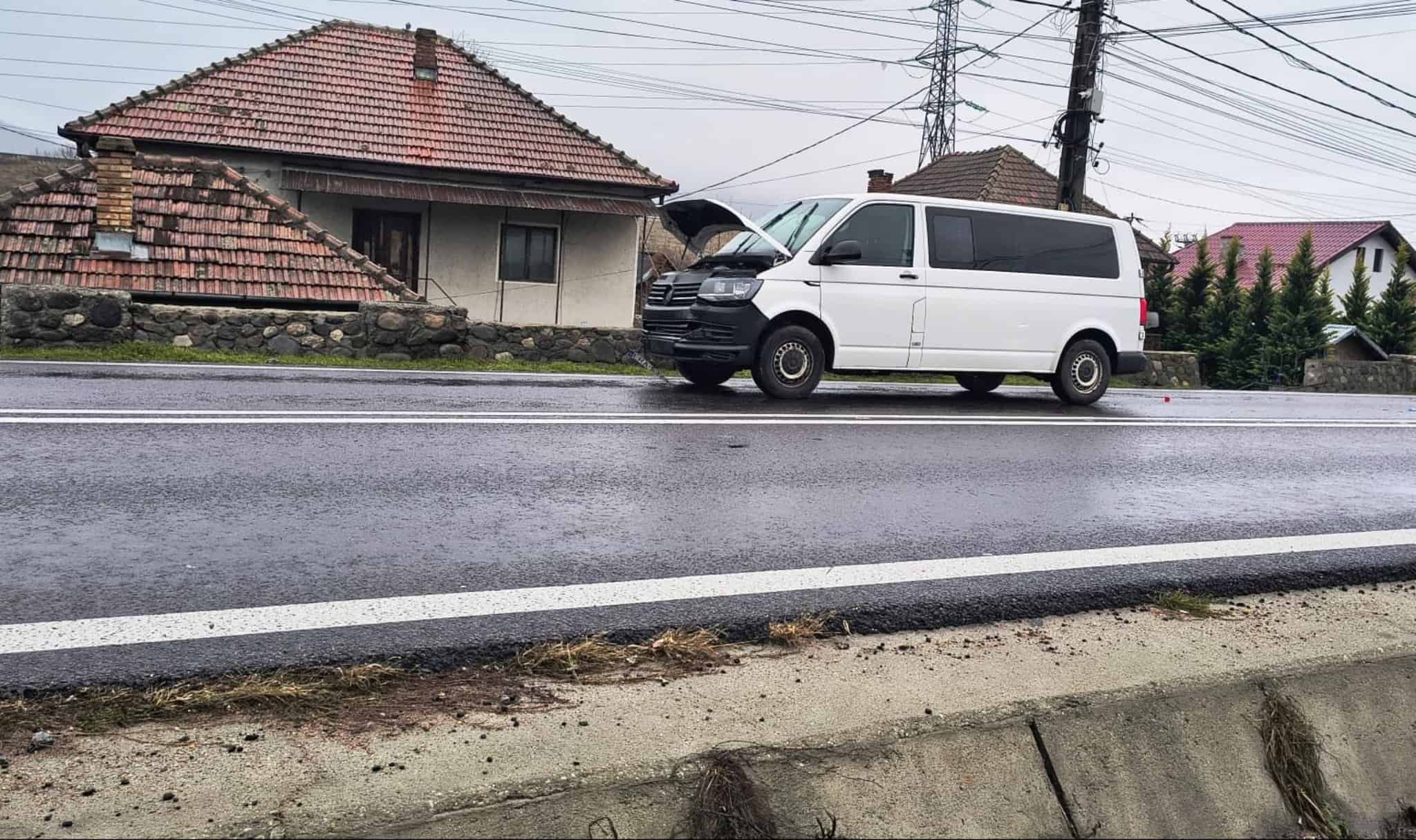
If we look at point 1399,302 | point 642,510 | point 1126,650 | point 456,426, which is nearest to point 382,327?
point 456,426

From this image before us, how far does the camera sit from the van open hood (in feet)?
38.4

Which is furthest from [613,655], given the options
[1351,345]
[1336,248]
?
[1336,248]

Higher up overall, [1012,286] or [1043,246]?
[1043,246]

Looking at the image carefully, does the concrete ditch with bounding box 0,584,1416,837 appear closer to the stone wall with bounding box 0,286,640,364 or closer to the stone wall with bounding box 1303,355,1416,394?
the stone wall with bounding box 0,286,640,364

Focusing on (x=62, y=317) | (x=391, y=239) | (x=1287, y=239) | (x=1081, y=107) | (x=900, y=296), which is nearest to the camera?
(x=900, y=296)

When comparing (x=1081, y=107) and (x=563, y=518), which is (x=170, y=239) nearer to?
(x=563, y=518)

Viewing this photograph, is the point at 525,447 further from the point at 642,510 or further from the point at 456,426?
the point at 642,510

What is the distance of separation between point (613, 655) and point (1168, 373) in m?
18.5

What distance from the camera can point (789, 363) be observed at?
10.5m

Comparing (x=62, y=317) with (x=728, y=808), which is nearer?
(x=728, y=808)

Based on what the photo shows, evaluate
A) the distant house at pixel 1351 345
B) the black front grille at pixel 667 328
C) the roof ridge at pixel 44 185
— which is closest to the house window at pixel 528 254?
the roof ridge at pixel 44 185

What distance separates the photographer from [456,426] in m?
7.43

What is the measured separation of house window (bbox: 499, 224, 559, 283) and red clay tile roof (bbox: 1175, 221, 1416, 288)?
36286mm

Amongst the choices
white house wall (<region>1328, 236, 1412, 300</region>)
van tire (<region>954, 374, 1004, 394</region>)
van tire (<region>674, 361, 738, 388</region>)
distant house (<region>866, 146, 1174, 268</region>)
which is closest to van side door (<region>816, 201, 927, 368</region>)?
van tire (<region>674, 361, 738, 388</region>)
